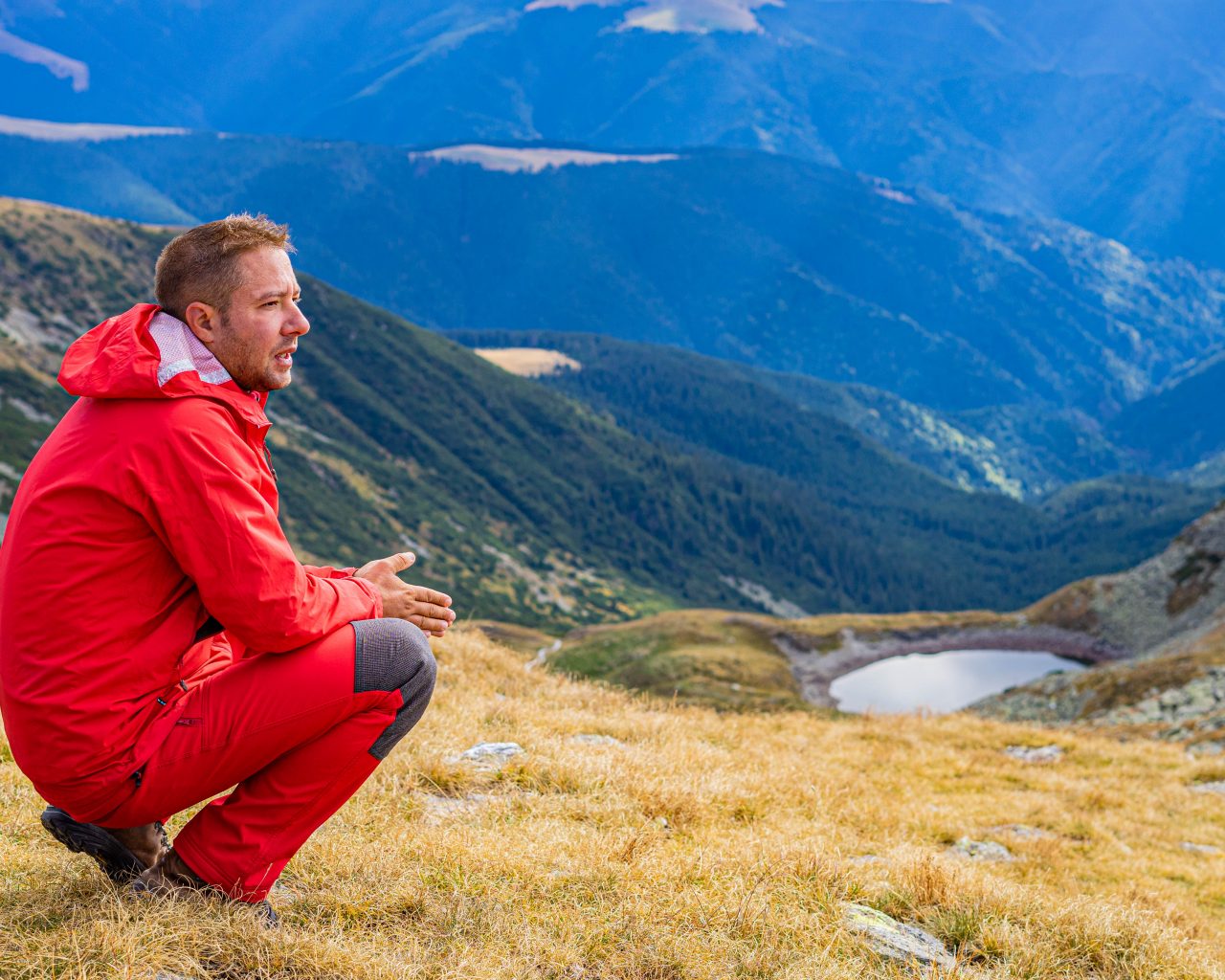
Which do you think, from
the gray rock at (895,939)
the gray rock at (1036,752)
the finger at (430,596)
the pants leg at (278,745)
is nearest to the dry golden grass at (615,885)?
the gray rock at (895,939)

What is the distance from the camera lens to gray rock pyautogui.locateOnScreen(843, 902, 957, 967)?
6131 millimetres

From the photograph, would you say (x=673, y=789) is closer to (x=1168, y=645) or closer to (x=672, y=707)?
(x=672, y=707)

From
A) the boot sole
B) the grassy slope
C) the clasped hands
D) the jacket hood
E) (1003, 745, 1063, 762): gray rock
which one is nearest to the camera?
the jacket hood

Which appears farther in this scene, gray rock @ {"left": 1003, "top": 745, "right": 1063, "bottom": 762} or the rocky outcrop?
the rocky outcrop

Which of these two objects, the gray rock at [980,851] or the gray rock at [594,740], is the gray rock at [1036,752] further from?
the gray rock at [594,740]

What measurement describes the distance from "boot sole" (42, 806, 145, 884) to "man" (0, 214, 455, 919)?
1 cm

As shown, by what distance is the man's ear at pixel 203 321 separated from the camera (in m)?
5.05

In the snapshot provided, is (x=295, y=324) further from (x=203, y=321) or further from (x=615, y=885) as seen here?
(x=615, y=885)

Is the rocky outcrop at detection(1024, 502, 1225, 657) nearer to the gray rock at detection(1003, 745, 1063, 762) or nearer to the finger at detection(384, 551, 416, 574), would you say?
the gray rock at detection(1003, 745, 1063, 762)

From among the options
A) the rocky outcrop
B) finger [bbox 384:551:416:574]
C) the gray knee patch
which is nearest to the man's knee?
the gray knee patch

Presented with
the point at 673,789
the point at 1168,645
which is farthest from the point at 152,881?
the point at 1168,645

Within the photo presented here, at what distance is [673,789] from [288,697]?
4.48 metres

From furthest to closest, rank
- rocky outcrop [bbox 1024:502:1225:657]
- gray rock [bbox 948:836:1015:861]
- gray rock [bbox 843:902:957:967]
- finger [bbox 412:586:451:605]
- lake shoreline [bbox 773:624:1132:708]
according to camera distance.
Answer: lake shoreline [bbox 773:624:1132:708]
rocky outcrop [bbox 1024:502:1225:657]
gray rock [bbox 948:836:1015:861]
gray rock [bbox 843:902:957:967]
finger [bbox 412:586:451:605]

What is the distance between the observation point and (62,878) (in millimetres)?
5695
